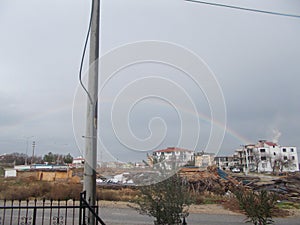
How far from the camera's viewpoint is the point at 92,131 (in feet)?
9.99

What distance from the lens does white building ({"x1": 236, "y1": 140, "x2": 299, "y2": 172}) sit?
17484 mm

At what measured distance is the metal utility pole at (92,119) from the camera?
117 inches

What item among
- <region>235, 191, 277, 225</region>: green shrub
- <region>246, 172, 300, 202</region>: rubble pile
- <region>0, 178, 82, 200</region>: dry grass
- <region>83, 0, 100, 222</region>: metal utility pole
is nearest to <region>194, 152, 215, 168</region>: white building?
<region>235, 191, 277, 225</region>: green shrub

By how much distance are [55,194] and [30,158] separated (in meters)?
11.2

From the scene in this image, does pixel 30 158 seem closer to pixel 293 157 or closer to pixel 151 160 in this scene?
pixel 151 160

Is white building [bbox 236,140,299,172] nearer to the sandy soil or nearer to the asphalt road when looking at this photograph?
the sandy soil

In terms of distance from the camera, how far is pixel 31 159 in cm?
1983

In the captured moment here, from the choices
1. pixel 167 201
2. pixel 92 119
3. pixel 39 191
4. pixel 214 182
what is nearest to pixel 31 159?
pixel 39 191

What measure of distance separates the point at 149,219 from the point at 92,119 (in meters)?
5.16

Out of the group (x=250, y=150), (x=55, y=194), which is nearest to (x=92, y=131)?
(x=55, y=194)

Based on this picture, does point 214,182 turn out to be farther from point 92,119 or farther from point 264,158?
point 92,119

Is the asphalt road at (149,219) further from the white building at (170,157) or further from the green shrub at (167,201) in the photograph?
the green shrub at (167,201)

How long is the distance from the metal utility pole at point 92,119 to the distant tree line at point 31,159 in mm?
14898

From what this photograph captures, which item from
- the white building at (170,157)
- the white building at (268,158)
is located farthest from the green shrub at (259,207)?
the white building at (268,158)
